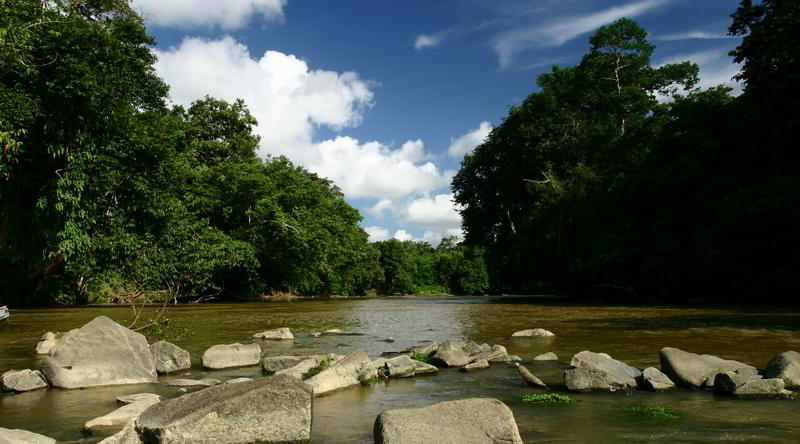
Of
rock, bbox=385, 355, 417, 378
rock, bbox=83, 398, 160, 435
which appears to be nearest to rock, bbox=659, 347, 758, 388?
rock, bbox=385, 355, 417, 378

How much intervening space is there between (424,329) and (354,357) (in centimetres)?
984

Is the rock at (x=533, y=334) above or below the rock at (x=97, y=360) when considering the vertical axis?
below

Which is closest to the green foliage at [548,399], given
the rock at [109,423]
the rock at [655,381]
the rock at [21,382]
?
the rock at [655,381]

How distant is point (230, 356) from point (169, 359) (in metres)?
1.02

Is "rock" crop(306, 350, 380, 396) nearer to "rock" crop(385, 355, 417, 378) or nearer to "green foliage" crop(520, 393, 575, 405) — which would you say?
"rock" crop(385, 355, 417, 378)

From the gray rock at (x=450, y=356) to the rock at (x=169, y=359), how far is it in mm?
4432

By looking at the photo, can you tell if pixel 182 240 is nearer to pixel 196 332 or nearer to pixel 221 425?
pixel 196 332

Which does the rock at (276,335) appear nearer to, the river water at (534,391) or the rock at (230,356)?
the river water at (534,391)

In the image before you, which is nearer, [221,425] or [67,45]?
[221,425]

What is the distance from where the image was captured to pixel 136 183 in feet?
60.3

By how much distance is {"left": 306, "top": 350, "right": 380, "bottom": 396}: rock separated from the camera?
7.46 meters

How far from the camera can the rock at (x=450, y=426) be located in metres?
4.66

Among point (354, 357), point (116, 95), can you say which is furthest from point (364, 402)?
point (116, 95)

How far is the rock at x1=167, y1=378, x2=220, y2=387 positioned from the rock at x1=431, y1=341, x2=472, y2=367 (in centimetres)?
383
